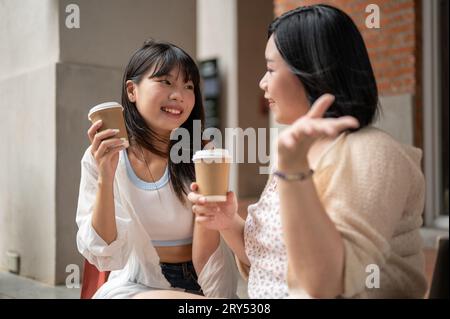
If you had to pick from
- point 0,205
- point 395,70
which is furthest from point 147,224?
point 395,70

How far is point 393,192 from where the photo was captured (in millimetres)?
914

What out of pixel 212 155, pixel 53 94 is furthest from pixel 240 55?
pixel 212 155

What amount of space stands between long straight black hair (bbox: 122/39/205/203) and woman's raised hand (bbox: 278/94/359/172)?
0.47 m

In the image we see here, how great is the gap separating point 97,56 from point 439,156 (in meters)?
3.06

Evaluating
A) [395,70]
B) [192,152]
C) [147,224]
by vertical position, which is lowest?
[147,224]

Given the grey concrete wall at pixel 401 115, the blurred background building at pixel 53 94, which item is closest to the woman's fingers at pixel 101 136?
the blurred background building at pixel 53 94

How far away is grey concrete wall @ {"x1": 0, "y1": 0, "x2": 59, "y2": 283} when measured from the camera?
132 cm

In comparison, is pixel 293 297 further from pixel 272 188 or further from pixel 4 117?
pixel 4 117

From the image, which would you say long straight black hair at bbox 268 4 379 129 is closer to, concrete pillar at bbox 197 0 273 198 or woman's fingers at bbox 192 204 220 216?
woman's fingers at bbox 192 204 220 216

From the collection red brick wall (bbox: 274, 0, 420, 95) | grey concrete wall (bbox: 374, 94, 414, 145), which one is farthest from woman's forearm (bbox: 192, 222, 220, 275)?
grey concrete wall (bbox: 374, 94, 414, 145)

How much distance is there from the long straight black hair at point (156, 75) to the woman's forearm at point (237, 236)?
5.9 inches

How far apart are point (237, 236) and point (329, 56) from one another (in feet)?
1.53

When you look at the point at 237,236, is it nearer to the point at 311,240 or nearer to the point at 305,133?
the point at 311,240
